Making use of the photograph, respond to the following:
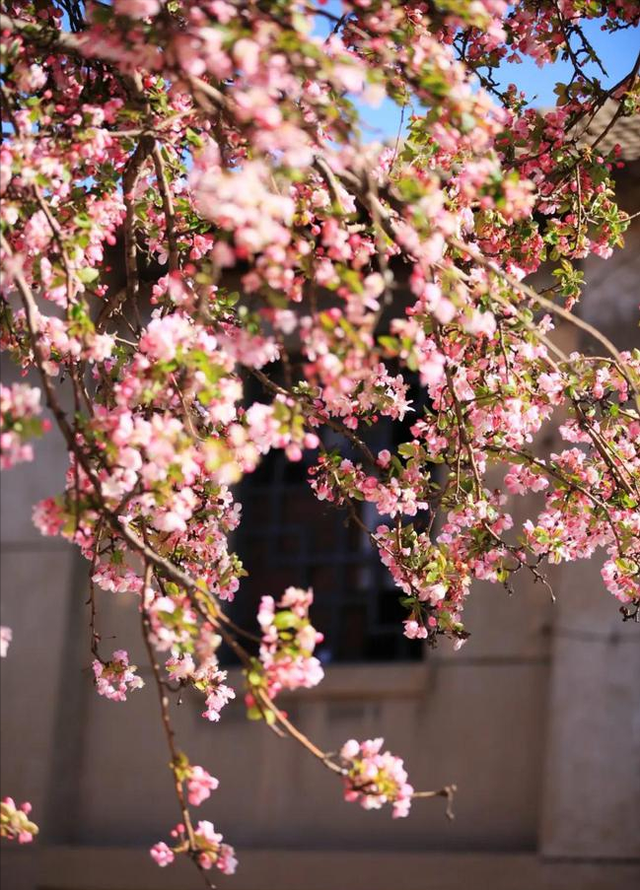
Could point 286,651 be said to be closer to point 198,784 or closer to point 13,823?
point 198,784

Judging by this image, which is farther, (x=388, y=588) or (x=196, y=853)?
(x=388, y=588)

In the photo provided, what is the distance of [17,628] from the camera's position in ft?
35.7

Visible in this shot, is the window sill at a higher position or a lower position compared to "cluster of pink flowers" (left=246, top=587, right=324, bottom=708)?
higher

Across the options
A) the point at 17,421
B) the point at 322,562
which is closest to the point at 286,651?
the point at 17,421

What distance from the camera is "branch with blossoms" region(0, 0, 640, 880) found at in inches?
148

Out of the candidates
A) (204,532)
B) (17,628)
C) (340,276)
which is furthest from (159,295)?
(17,628)

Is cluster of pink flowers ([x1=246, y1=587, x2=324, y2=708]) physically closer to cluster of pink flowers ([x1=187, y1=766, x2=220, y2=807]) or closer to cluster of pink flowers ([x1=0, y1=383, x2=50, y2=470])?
cluster of pink flowers ([x1=187, y1=766, x2=220, y2=807])

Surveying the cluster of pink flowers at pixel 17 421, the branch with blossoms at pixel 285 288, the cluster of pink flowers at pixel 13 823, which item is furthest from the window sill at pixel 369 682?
the cluster of pink flowers at pixel 17 421

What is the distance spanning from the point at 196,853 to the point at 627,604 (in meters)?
5.16

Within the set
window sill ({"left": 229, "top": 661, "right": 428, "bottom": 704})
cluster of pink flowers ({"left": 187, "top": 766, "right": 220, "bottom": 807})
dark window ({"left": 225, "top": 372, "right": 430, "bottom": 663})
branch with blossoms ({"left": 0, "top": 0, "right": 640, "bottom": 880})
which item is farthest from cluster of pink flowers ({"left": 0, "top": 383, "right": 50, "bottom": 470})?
dark window ({"left": 225, "top": 372, "right": 430, "bottom": 663})

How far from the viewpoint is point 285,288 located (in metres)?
3.76

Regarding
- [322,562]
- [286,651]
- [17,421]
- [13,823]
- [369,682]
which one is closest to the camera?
[17,421]

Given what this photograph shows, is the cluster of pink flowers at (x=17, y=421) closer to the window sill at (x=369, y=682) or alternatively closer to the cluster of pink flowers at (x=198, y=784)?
the cluster of pink flowers at (x=198, y=784)

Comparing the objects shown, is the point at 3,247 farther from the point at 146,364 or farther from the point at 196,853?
the point at 196,853
